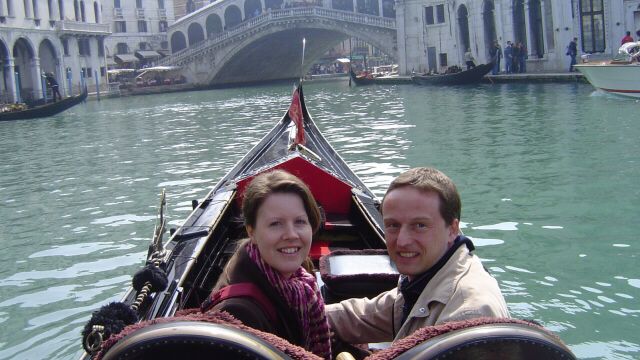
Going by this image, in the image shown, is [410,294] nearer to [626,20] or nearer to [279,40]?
[626,20]

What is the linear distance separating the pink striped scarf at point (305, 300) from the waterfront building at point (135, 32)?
2189cm

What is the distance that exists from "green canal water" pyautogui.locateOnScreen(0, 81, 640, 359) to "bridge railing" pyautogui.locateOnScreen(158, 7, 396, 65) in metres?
7.35

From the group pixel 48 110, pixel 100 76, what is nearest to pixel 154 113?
pixel 48 110

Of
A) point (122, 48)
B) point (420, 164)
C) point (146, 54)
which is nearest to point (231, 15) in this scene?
point (146, 54)

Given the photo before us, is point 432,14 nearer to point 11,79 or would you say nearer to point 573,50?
point 573,50

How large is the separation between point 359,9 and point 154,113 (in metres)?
10.2

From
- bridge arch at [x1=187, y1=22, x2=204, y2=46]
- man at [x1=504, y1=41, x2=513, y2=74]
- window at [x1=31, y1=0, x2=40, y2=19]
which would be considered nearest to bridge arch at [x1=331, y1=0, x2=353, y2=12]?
bridge arch at [x1=187, y1=22, x2=204, y2=46]

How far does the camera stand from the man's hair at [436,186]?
3.10 feet

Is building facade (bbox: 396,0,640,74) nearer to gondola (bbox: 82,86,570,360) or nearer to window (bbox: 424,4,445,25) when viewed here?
window (bbox: 424,4,445,25)

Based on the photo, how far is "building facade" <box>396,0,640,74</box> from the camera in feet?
35.8

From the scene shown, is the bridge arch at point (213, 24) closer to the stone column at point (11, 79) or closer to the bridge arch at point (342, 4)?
the bridge arch at point (342, 4)

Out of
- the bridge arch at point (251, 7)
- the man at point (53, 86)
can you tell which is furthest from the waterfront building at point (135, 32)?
the man at point (53, 86)

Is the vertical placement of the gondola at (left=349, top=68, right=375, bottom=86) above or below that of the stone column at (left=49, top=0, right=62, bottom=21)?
below

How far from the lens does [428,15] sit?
1502 centimetres
